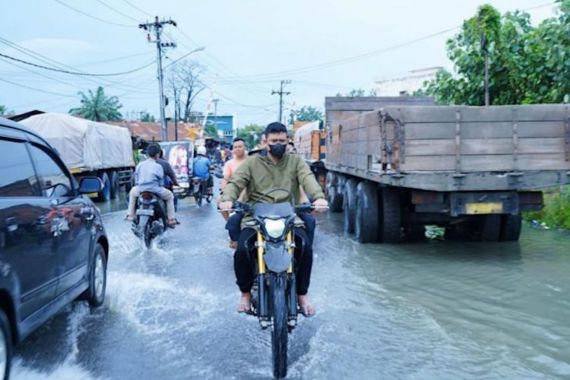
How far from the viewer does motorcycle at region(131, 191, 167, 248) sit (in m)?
9.00

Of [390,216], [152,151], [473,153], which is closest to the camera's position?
[473,153]

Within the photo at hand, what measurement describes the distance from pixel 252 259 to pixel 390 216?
198 inches

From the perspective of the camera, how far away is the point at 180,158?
62.5ft

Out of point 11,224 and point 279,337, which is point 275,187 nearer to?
point 279,337

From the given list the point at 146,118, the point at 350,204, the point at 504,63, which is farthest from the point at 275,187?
the point at 146,118

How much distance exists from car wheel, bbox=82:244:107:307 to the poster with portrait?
1208 cm

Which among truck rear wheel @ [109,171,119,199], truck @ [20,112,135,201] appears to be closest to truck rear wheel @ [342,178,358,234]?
truck @ [20,112,135,201]

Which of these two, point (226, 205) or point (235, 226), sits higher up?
point (226, 205)

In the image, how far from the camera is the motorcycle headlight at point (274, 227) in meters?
4.20

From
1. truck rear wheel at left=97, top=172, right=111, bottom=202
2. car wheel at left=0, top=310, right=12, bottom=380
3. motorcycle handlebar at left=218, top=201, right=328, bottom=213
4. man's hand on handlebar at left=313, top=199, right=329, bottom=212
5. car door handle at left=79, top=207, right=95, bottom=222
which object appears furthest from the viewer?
truck rear wheel at left=97, top=172, right=111, bottom=202

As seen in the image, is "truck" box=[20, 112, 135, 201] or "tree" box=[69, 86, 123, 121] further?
"tree" box=[69, 86, 123, 121]

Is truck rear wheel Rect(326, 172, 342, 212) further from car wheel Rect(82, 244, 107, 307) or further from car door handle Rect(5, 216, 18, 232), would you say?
car door handle Rect(5, 216, 18, 232)

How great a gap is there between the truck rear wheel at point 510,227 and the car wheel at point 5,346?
7.61 metres

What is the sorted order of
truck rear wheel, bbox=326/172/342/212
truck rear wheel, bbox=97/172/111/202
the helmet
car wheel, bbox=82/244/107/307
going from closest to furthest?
car wheel, bbox=82/244/107/307
the helmet
truck rear wheel, bbox=326/172/342/212
truck rear wheel, bbox=97/172/111/202
